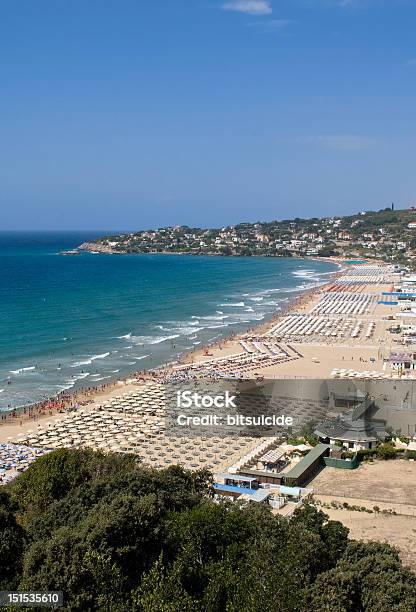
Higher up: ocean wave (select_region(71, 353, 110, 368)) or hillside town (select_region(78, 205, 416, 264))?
hillside town (select_region(78, 205, 416, 264))

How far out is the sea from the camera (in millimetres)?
37656

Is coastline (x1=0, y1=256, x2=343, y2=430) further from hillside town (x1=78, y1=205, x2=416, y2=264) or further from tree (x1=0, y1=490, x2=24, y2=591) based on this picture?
hillside town (x1=78, y1=205, x2=416, y2=264)

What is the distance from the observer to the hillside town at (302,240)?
13800cm

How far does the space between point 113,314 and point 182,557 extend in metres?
47.8

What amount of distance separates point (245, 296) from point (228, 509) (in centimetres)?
5907

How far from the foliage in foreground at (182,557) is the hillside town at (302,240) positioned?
10966 cm

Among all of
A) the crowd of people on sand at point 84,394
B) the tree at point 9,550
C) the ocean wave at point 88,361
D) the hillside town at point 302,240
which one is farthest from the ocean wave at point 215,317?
the hillside town at point 302,240

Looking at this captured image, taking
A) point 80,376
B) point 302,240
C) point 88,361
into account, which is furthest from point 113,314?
point 302,240

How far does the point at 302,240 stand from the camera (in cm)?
16000

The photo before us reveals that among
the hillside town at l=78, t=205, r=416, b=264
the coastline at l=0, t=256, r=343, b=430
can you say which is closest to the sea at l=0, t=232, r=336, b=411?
the coastline at l=0, t=256, r=343, b=430

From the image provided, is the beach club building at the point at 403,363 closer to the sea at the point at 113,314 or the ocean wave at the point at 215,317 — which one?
the sea at the point at 113,314

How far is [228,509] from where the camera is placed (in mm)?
13891

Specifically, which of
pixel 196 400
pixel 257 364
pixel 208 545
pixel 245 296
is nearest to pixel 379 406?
pixel 196 400

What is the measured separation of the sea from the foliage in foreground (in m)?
19.5
